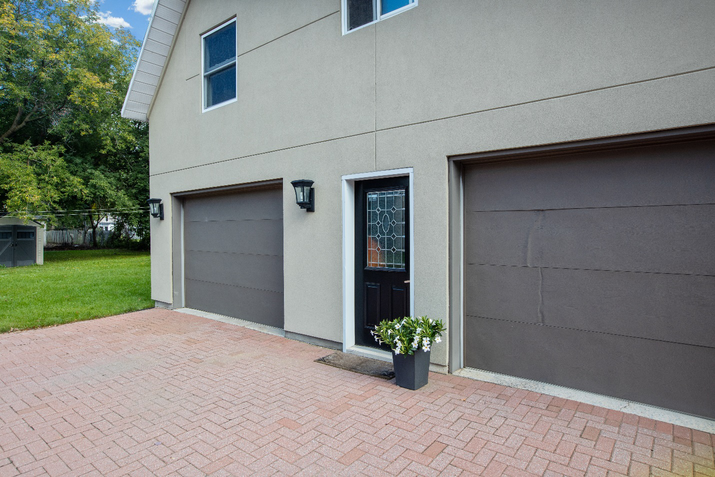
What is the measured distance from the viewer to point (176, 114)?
808cm

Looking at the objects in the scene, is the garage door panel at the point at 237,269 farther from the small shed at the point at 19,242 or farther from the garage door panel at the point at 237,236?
the small shed at the point at 19,242

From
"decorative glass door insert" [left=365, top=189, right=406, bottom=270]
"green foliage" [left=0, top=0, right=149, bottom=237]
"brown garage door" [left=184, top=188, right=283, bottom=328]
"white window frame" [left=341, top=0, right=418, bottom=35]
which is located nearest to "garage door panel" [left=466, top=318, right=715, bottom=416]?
"decorative glass door insert" [left=365, top=189, right=406, bottom=270]

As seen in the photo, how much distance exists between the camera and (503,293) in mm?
4359

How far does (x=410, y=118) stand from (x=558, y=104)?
1.56 m

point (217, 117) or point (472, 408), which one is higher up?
point (217, 117)

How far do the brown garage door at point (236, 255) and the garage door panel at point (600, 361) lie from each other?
11.5ft

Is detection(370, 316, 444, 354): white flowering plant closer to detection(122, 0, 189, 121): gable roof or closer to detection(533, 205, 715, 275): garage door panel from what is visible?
detection(533, 205, 715, 275): garage door panel

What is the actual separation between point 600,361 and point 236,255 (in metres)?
5.75

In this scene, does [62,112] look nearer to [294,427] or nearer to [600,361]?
[294,427]

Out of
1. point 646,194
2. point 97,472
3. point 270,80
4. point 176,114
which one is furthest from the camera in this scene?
point 176,114

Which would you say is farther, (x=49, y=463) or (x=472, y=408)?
(x=472, y=408)

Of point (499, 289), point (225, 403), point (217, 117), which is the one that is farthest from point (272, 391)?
point (217, 117)

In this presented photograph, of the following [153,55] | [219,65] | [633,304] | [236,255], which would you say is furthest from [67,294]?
[633,304]

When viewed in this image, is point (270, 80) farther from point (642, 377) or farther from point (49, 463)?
point (642, 377)
